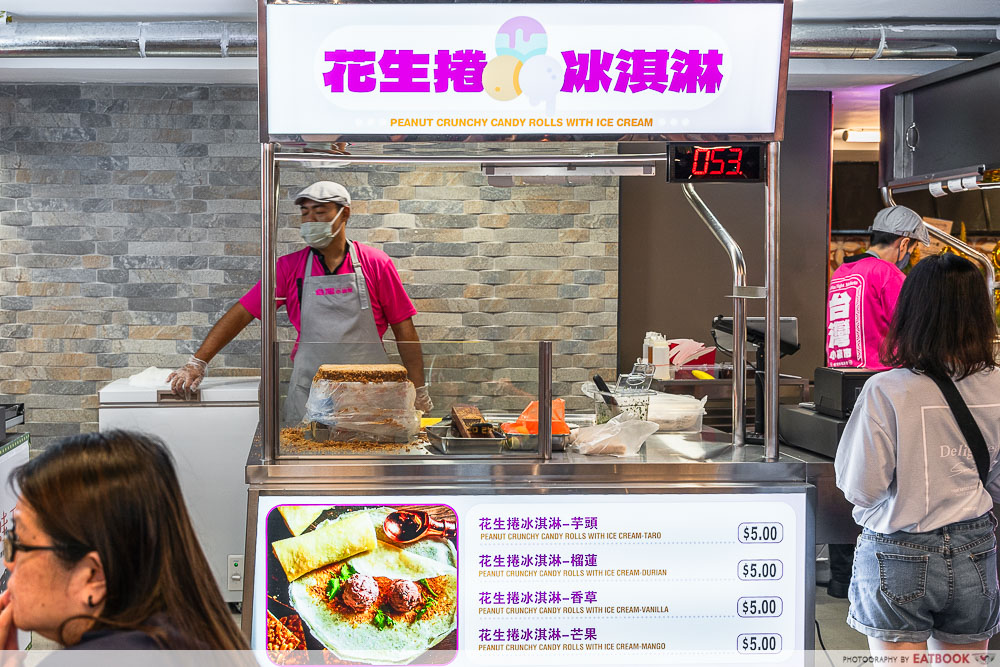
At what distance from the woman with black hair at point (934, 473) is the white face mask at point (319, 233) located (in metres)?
2.17

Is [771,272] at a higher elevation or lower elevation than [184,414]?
higher

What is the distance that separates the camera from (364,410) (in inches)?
91.6

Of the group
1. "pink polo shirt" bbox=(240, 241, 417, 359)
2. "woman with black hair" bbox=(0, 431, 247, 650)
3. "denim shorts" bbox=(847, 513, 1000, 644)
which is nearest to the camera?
"woman with black hair" bbox=(0, 431, 247, 650)

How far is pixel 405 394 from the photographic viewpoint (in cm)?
230

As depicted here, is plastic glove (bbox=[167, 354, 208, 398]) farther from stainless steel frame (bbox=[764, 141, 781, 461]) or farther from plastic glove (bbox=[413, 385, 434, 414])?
stainless steel frame (bbox=[764, 141, 781, 461])

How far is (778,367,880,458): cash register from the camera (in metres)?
2.58

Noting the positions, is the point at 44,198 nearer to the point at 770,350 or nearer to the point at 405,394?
the point at 405,394

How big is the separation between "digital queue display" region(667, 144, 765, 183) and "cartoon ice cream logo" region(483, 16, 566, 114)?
14.6 inches

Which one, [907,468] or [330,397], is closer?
[907,468]

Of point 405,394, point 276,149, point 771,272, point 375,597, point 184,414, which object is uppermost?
point 276,149

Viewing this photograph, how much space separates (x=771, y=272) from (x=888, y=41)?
2.07m

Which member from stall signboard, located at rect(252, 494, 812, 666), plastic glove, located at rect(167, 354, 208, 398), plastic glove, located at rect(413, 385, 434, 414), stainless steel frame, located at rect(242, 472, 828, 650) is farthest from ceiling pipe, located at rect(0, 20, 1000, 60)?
stall signboard, located at rect(252, 494, 812, 666)

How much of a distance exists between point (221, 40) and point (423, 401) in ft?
7.32

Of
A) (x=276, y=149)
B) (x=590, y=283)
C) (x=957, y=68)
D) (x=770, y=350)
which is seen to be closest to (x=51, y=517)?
(x=276, y=149)
